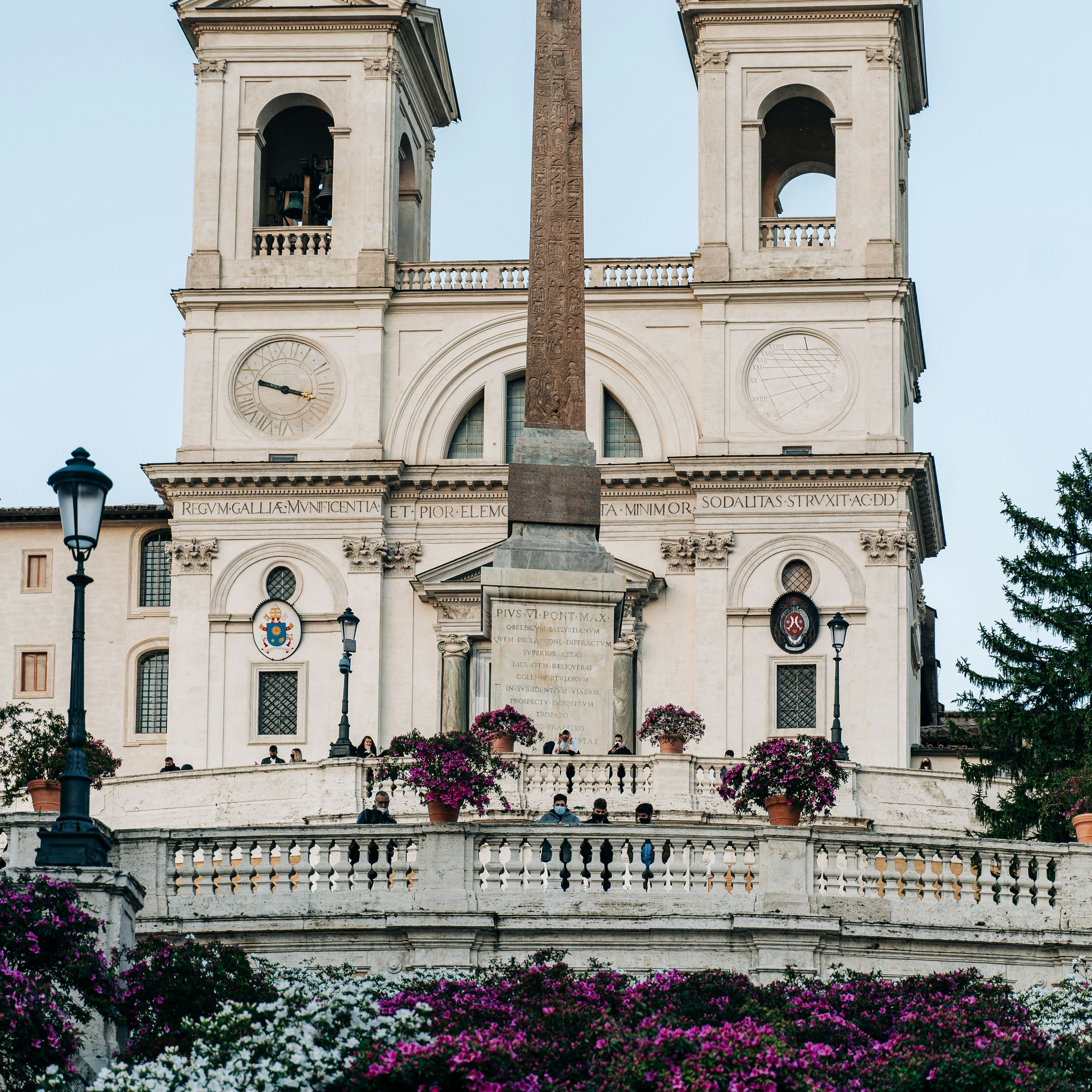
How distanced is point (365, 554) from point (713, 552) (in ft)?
25.6

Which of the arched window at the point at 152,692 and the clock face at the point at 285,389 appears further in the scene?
the arched window at the point at 152,692

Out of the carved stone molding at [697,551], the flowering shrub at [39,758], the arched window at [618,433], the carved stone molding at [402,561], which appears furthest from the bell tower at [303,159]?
the flowering shrub at [39,758]

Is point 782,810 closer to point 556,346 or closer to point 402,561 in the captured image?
point 556,346

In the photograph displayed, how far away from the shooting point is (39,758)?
43219 mm

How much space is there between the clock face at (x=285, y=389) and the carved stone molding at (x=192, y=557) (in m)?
3.05

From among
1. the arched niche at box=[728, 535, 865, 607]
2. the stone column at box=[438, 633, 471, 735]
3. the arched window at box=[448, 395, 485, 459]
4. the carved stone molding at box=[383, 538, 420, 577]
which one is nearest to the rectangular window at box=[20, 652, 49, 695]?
the carved stone molding at box=[383, 538, 420, 577]

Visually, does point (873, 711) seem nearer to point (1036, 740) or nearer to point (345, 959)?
point (1036, 740)

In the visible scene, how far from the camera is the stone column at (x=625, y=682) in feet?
199

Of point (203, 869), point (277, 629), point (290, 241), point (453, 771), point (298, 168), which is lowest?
point (203, 869)

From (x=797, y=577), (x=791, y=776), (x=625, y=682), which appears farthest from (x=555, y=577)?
(x=797, y=577)

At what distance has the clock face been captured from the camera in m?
63.8

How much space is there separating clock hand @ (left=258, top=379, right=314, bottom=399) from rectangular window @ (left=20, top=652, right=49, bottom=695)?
939cm

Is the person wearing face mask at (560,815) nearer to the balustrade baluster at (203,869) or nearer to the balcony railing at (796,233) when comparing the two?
the balustrade baluster at (203,869)

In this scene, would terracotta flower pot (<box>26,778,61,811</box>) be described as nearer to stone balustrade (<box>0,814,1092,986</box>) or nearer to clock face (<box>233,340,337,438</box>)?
stone balustrade (<box>0,814,1092,986</box>)
